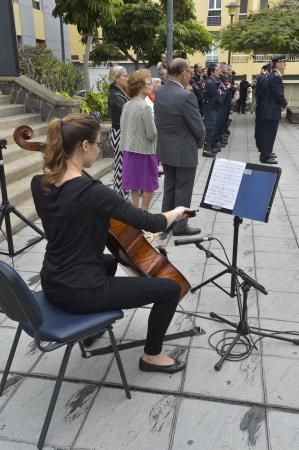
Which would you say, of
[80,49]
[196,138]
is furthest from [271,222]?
[80,49]

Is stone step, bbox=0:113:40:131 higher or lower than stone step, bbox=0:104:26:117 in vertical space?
lower

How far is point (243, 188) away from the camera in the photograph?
3.00 m

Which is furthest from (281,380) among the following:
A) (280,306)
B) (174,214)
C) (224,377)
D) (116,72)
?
(116,72)

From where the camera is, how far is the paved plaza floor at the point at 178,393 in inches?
89.4

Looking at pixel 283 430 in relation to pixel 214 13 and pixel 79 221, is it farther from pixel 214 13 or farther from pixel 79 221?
pixel 214 13

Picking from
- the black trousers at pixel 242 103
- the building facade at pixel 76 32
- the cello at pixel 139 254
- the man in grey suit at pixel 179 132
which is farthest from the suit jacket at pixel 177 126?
the black trousers at pixel 242 103

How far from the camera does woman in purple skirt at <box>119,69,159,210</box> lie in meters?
4.83

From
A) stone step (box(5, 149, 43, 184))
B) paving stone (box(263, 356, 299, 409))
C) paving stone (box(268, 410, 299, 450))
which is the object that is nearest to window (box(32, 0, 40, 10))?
stone step (box(5, 149, 43, 184))

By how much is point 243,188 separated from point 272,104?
6.40m

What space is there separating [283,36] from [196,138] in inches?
431

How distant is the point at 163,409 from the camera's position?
2.46 m

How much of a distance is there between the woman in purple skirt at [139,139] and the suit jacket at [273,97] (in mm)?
4523

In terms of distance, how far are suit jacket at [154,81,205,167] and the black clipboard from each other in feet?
5.37

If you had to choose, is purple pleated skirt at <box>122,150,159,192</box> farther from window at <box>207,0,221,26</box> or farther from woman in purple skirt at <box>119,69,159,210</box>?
window at <box>207,0,221,26</box>
